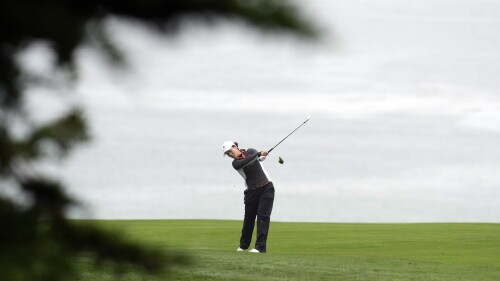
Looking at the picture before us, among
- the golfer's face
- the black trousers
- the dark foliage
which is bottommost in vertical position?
the dark foliage

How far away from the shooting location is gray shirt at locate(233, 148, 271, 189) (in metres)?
16.9

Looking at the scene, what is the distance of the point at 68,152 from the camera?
239cm

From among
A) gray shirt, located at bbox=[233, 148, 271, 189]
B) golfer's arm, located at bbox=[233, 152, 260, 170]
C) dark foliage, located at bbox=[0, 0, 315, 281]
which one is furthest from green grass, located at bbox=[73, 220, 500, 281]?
golfer's arm, located at bbox=[233, 152, 260, 170]

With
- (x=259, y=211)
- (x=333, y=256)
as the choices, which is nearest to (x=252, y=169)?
(x=259, y=211)

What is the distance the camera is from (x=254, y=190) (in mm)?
17656

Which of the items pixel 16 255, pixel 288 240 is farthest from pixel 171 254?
pixel 288 240

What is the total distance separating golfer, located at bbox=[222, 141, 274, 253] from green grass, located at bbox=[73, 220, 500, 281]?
731 millimetres

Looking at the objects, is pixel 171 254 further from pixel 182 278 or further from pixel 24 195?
pixel 182 278

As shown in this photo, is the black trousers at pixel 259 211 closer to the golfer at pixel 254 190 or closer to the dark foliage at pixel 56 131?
the golfer at pixel 254 190

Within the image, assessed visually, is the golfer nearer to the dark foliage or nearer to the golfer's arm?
the golfer's arm

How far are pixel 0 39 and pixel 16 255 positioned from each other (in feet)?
1.63

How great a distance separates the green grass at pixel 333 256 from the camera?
1098 centimetres

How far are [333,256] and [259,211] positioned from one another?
236 cm

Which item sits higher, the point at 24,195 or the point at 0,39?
the point at 0,39
